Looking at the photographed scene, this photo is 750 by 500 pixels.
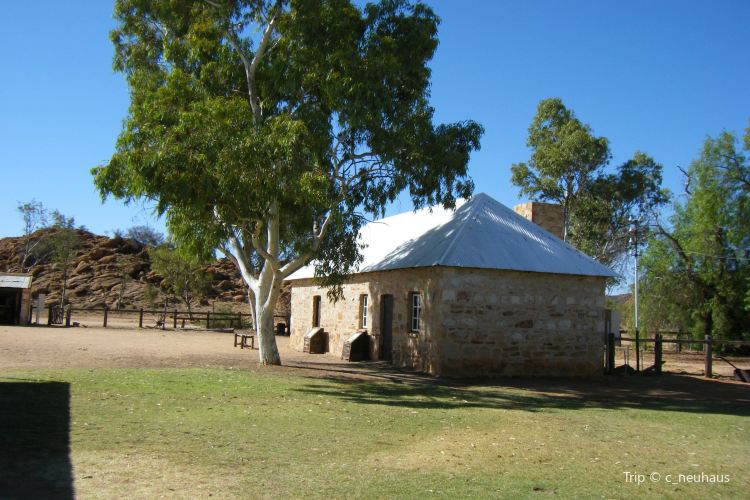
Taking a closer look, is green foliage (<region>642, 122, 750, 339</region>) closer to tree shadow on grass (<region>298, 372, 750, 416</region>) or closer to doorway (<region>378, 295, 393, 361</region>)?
tree shadow on grass (<region>298, 372, 750, 416</region>)

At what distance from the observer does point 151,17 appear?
19.0 m

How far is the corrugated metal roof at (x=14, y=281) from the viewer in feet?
108

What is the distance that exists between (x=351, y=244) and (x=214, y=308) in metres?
39.4

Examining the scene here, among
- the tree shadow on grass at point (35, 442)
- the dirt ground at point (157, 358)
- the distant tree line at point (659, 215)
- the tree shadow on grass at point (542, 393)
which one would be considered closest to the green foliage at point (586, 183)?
the distant tree line at point (659, 215)

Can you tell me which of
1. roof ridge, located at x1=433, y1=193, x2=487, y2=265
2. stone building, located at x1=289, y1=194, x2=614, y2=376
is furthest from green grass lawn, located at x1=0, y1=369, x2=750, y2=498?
roof ridge, located at x1=433, y1=193, x2=487, y2=265

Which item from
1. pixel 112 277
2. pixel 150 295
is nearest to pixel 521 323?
pixel 150 295

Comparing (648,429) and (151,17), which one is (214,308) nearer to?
(151,17)

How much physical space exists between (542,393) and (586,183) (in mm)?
26285

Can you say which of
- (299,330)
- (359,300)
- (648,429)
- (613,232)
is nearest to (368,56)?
(359,300)

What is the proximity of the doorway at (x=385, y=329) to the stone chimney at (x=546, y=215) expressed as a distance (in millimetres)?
5751

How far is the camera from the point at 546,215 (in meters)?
22.2

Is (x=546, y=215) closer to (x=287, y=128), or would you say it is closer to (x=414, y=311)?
(x=414, y=311)

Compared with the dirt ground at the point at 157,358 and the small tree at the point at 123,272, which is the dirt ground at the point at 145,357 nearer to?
the dirt ground at the point at 157,358

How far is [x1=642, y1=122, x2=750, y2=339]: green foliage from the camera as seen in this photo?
32281 millimetres
